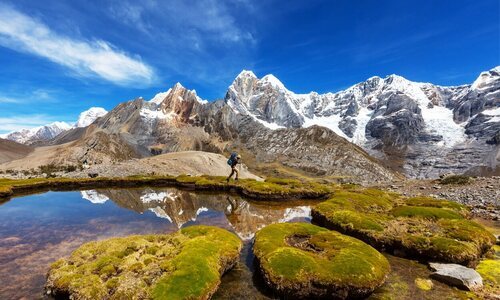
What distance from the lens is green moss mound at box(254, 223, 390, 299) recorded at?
61.9 ft

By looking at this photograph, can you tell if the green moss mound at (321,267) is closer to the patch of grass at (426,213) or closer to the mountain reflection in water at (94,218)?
the mountain reflection in water at (94,218)

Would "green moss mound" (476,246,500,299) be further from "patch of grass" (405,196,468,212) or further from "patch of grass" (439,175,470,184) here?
"patch of grass" (439,175,470,184)

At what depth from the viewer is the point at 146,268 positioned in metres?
19.5

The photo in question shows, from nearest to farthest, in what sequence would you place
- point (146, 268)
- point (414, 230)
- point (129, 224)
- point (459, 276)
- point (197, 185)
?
point (146, 268) → point (459, 276) → point (414, 230) → point (129, 224) → point (197, 185)

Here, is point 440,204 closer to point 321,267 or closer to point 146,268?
point 321,267

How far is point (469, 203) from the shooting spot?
153ft

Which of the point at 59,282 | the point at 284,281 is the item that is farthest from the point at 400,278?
the point at 59,282

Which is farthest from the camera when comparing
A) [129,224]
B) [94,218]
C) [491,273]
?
[94,218]

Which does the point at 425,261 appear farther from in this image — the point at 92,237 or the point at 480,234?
the point at 92,237

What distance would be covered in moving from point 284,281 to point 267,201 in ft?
105

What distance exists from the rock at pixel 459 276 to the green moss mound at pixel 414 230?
2116 mm

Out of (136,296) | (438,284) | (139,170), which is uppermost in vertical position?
(139,170)

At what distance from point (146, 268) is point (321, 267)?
11213mm

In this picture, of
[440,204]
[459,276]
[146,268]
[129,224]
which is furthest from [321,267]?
[440,204]
